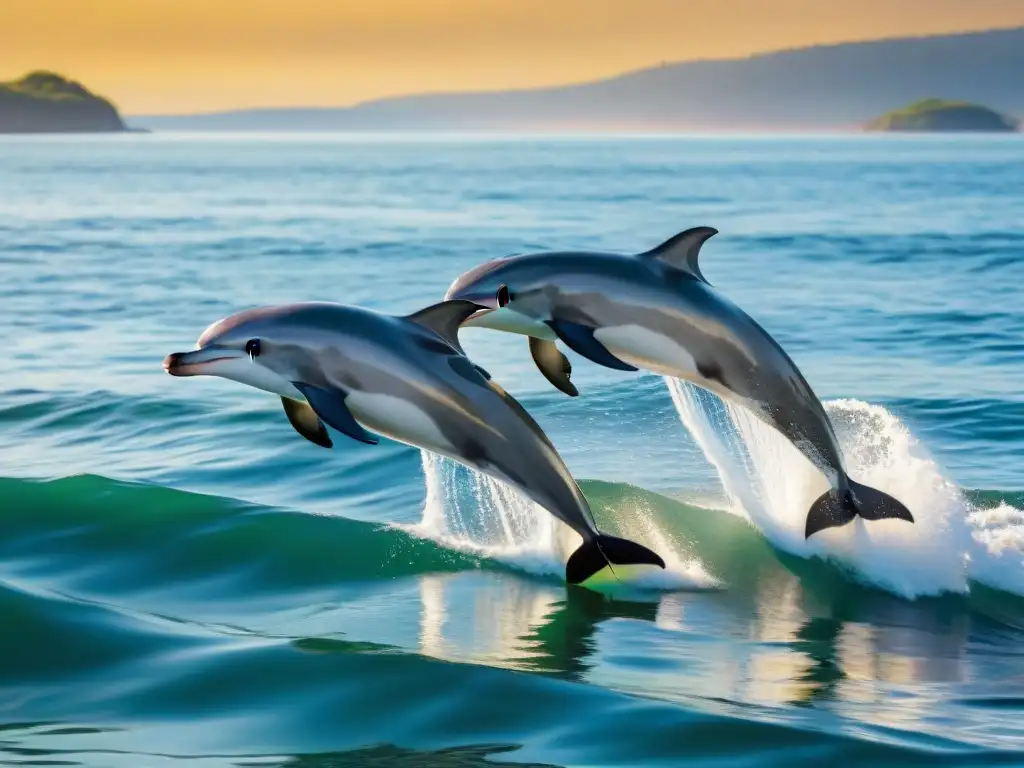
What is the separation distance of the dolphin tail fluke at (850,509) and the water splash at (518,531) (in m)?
1.16

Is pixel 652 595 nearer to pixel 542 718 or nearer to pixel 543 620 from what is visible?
pixel 543 620

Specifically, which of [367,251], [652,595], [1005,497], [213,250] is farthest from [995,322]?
[213,250]

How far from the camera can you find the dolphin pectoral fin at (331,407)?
31.6 ft

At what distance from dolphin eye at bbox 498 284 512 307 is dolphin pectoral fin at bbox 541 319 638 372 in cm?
41

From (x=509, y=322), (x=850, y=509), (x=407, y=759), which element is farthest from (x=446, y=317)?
(x=850, y=509)

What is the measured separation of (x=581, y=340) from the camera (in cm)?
1056

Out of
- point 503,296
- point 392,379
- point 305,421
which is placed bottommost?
point 305,421

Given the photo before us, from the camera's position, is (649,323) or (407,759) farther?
(649,323)

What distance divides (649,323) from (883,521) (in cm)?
385

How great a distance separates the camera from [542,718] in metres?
Answer: 8.91

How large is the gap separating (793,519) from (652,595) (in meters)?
2.74

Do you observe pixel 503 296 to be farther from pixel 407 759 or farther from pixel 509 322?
pixel 407 759

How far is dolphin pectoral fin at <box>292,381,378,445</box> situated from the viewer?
964 cm

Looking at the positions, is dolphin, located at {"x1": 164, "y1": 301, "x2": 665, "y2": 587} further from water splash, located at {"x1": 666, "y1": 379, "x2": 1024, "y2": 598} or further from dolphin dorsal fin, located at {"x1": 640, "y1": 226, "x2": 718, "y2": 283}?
water splash, located at {"x1": 666, "y1": 379, "x2": 1024, "y2": 598}
